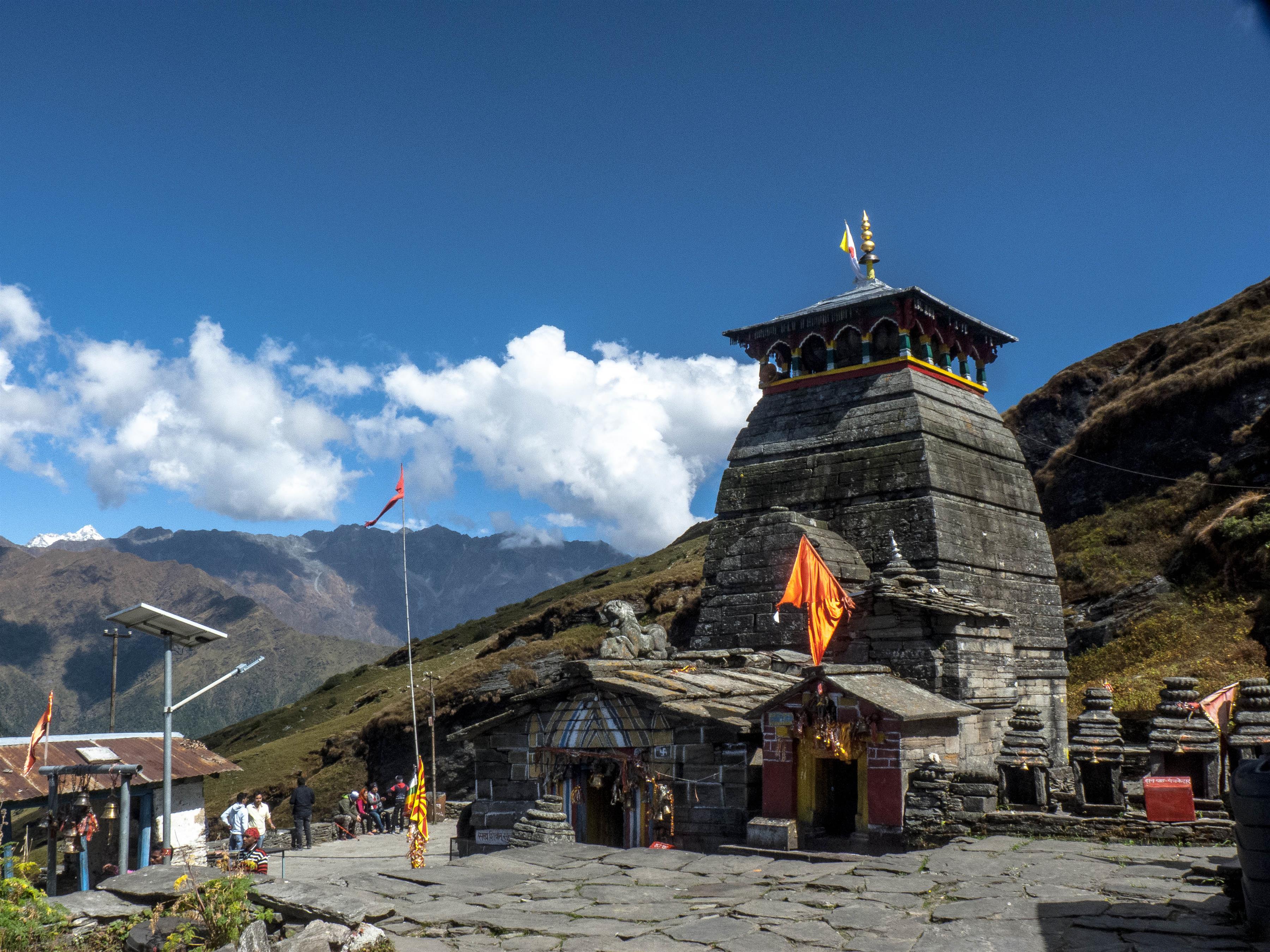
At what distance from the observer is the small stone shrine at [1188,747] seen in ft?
49.4

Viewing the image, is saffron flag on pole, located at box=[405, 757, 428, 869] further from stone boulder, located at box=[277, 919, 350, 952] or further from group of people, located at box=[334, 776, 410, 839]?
stone boulder, located at box=[277, 919, 350, 952]

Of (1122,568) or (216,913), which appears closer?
(216,913)

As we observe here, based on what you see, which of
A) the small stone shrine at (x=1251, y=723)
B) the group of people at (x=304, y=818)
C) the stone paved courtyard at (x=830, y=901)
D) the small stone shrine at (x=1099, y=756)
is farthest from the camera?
the group of people at (x=304, y=818)

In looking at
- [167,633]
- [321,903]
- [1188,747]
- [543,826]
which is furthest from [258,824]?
[1188,747]

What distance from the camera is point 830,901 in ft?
36.3

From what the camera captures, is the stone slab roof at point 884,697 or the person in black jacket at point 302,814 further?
the person in black jacket at point 302,814

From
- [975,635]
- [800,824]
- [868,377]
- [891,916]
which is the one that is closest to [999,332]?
[868,377]

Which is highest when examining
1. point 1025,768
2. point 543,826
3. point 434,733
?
point 1025,768

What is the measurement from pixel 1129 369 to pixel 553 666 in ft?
108

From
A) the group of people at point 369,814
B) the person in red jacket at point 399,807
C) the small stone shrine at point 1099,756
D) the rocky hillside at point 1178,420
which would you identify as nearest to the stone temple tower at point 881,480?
the small stone shrine at point 1099,756

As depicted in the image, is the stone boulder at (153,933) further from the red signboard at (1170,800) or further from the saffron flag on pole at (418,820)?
the red signboard at (1170,800)

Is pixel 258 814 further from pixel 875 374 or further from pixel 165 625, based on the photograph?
pixel 875 374

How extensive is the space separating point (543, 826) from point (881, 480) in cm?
1209

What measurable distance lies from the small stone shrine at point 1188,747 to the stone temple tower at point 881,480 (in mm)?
6673
